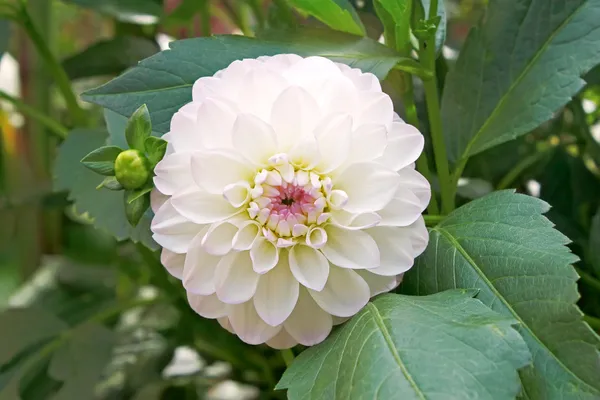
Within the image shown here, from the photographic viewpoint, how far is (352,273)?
0.26 meters

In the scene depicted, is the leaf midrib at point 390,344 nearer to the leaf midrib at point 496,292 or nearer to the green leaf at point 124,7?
the leaf midrib at point 496,292

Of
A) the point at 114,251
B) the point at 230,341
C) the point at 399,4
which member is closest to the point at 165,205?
the point at 399,4

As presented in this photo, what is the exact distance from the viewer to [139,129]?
0.91ft

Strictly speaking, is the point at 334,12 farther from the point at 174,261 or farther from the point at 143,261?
the point at 143,261

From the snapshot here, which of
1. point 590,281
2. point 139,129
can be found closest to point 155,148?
point 139,129

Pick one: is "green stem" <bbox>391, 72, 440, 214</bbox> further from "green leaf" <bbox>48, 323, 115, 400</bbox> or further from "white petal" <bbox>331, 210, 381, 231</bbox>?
"green leaf" <bbox>48, 323, 115, 400</bbox>

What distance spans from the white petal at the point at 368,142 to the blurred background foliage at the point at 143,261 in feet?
0.38

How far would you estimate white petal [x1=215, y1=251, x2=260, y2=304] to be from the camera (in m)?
0.25

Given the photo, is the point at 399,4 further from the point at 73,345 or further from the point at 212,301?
the point at 73,345

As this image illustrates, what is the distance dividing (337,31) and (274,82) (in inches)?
3.6

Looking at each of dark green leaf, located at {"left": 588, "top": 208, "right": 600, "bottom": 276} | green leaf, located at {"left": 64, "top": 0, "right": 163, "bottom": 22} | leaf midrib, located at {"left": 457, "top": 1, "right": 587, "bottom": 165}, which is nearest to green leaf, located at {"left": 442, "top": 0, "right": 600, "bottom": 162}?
leaf midrib, located at {"left": 457, "top": 1, "right": 587, "bottom": 165}

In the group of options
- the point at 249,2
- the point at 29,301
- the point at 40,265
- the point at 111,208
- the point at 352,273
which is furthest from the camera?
the point at 40,265

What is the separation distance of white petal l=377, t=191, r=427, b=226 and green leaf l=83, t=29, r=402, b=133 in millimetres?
71

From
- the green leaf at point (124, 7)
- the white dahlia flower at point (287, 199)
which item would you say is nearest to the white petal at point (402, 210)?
the white dahlia flower at point (287, 199)
